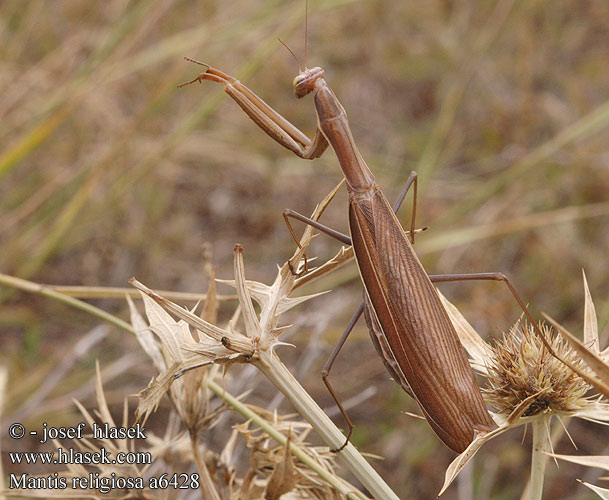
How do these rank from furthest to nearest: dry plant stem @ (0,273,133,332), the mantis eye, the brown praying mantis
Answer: the mantis eye
dry plant stem @ (0,273,133,332)
the brown praying mantis

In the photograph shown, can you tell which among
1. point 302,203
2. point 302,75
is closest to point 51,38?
point 302,203

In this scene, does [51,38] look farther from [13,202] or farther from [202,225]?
[202,225]

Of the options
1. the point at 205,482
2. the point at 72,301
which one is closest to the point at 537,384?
the point at 205,482

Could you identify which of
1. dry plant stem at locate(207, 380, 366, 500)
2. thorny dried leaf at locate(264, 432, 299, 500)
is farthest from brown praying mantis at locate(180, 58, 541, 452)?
thorny dried leaf at locate(264, 432, 299, 500)

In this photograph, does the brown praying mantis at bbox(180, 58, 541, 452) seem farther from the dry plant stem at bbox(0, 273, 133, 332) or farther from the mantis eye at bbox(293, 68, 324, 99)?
the dry plant stem at bbox(0, 273, 133, 332)

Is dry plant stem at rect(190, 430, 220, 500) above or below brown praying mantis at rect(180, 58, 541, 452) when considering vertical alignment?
below

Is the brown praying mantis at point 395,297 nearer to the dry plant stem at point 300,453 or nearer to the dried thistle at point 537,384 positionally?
the dried thistle at point 537,384

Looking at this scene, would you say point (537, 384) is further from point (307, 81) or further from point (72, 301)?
point (72, 301)

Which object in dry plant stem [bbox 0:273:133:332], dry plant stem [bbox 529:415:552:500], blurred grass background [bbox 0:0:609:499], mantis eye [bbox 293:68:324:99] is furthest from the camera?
blurred grass background [bbox 0:0:609:499]
